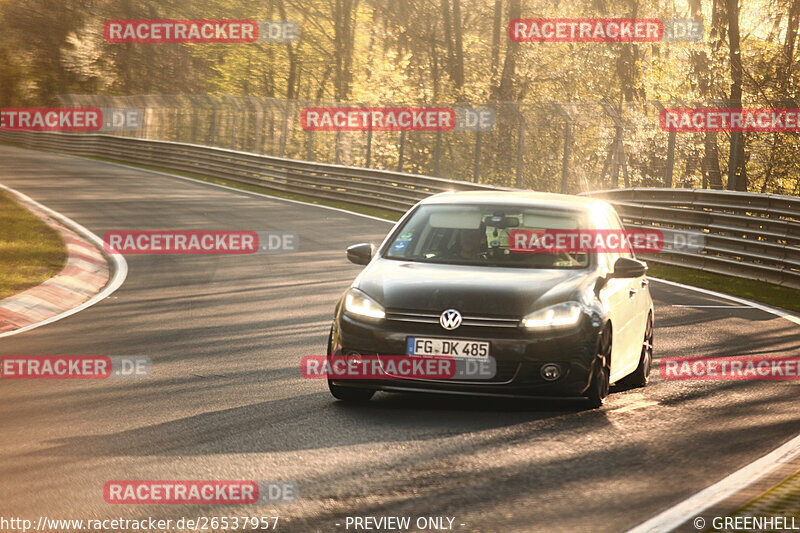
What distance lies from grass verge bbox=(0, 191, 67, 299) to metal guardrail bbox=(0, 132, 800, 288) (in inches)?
386

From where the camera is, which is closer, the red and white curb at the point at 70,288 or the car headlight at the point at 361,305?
the car headlight at the point at 361,305

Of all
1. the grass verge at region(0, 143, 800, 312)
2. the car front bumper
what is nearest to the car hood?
the car front bumper

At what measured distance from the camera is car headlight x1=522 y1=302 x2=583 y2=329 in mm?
7219

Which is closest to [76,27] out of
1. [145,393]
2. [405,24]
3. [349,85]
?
[349,85]

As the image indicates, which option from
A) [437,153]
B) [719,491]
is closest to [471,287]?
[719,491]

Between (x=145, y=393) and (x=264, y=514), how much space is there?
131 inches

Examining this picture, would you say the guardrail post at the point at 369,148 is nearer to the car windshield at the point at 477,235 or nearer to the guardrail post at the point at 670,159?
the guardrail post at the point at 670,159

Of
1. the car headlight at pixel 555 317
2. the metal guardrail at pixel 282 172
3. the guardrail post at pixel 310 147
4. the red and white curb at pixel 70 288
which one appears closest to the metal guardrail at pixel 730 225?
the metal guardrail at pixel 282 172

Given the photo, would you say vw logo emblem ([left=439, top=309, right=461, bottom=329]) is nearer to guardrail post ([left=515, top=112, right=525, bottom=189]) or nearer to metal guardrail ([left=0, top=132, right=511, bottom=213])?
metal guardrail ([left=0, top=132, right=511, bottom=213])

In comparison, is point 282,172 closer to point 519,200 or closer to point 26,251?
point 26,251

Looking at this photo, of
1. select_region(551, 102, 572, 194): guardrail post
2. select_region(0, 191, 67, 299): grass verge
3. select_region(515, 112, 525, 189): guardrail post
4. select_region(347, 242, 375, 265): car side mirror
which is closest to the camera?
select_region(347, 242, 375, 265): car side mirror

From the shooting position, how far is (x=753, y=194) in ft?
58.9

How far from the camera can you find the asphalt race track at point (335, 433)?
5.26 meters

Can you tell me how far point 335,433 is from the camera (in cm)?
679
